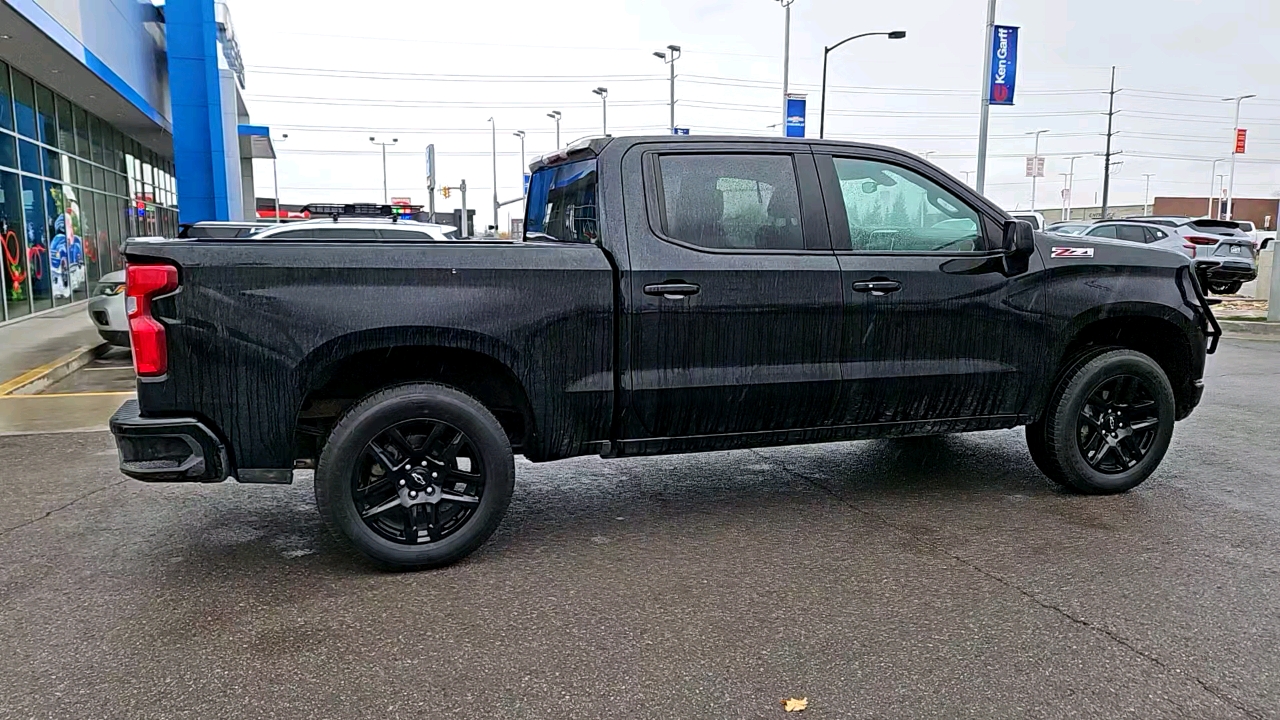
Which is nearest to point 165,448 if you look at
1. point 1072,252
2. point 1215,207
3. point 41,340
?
point 1072,252

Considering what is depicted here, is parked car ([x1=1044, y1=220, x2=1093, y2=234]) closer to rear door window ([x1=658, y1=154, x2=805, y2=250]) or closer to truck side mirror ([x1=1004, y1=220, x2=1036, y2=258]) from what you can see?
truck side mirror ([x1=1004, y1=220, x2=1036, y2=258])

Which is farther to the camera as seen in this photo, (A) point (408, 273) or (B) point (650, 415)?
(B) point (650, 415)

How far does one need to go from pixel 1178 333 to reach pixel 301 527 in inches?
194

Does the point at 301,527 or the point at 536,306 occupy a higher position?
the point at 536,306

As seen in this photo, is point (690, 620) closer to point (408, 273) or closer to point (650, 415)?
point (650, 415)

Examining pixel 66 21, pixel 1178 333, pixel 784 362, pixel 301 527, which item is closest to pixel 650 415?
pixel 784 362

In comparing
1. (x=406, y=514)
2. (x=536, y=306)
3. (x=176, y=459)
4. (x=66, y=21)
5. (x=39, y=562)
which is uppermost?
(x=66, y=21)

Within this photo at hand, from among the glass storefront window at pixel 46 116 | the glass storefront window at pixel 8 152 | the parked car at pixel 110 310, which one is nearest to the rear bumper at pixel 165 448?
the parked car at pixel 110 310

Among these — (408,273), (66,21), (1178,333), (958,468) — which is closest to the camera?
(408,273)

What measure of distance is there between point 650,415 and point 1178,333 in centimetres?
319

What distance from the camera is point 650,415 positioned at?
429cm

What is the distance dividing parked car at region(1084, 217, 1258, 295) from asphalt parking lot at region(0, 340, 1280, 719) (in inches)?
658

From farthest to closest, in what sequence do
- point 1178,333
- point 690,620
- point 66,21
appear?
point 66,21 → point 1178,333 → point 690,620

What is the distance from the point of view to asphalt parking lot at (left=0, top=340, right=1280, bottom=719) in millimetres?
3004
